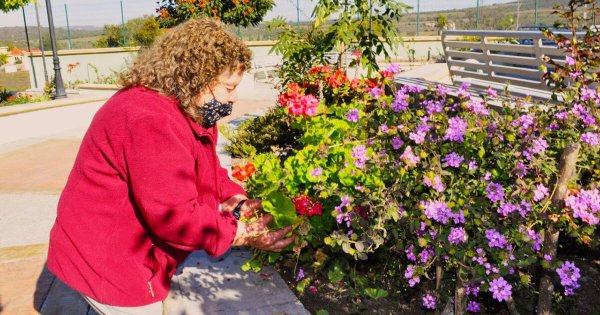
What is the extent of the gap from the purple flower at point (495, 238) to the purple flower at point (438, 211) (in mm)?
164

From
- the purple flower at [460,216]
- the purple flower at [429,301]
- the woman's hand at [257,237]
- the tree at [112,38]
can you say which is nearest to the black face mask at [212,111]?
the woman's hand at [257,237]

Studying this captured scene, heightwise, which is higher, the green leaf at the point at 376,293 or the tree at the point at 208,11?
the tree at the point at 208,11

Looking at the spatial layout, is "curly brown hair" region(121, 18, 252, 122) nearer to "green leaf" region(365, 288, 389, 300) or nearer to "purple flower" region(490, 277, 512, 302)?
"purple flower" region(490, 277, 512, 302)

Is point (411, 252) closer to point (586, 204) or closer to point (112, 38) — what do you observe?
point (586, 204)

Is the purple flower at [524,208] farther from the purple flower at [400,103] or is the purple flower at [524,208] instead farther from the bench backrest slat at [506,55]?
the bench backrest slat at [506,55]

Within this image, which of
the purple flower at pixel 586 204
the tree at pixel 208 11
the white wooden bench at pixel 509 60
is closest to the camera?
the purple flower at pixel 586 204

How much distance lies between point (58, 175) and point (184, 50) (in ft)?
16.3

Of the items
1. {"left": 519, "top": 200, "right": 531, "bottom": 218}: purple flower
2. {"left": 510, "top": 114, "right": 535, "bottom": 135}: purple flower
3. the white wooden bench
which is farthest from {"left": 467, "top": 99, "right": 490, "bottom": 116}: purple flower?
the white wooden bench

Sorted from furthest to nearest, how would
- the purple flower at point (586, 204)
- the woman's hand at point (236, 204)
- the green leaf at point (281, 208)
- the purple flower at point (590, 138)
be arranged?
the green leaf at point (281, 208) < the woman's hand at point (236, 204) < the purple flower at point (590, 138) < the purple flower at point (586, 204)

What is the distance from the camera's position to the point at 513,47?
6324mm

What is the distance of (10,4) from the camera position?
10.4 m

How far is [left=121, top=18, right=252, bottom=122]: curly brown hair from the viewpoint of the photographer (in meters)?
1.80

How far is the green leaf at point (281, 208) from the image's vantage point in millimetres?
2668

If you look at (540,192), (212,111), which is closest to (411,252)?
(540,192)
